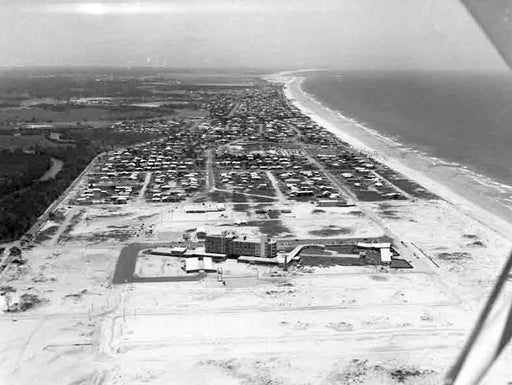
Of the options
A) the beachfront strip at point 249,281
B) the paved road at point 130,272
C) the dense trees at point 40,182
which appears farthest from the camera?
the dense trees at point 40,182

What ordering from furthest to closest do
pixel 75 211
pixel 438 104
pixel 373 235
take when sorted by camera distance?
pixel 438 104, pixel 75 211, pixel 373 235

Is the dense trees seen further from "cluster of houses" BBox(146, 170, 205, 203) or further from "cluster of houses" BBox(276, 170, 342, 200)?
"cluster of houses" BBox(276, 170, 342, 200)

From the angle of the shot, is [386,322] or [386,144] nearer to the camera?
[386,322]

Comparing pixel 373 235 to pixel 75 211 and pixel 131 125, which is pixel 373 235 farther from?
pixel 131 125

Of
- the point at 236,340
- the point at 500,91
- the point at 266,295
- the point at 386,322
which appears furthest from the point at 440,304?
the point at 500,91

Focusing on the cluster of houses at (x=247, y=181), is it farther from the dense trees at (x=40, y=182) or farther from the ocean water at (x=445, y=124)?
the ocean water at (x=445, y=124)

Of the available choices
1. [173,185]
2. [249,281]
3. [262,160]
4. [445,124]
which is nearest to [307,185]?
[173,185]

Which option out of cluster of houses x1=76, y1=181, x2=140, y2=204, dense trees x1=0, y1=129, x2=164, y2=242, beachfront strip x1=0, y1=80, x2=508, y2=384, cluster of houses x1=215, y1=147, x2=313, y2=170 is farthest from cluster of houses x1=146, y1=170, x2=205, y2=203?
dense trees x1=0, y1=129, x2=164, y2=242

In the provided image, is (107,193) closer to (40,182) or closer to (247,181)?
(40,182)

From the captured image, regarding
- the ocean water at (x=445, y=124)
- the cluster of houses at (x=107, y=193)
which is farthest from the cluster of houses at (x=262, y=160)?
the ocean water at (x=445, y=124)
